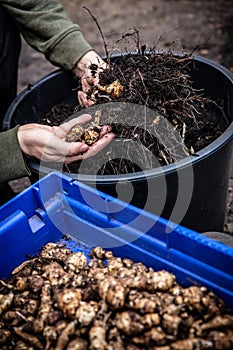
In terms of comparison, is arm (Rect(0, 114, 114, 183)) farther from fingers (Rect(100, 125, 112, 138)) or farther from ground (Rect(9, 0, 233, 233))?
ground (Rect(9, 0, 233, 233))

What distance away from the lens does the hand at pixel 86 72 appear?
5.37 feet

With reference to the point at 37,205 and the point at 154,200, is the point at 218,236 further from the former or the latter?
the point at 37,205

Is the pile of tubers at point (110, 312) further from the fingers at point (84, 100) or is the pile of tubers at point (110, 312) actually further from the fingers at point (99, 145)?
the fingers at point (84, 100)

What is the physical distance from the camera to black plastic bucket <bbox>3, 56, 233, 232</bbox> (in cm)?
133

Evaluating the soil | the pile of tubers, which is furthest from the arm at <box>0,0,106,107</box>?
the pile of tubers

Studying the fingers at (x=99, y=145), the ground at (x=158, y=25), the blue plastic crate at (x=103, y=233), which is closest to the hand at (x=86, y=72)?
the fingers at (x=99, y=145)

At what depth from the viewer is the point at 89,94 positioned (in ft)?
5.18

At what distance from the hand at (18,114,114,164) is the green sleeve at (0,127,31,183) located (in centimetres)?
2

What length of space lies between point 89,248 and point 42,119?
65 cm

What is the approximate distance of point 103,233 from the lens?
1.33 metres

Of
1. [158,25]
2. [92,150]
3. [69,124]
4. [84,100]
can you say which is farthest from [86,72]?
[158,25]

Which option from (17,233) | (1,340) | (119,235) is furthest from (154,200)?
(1,340)

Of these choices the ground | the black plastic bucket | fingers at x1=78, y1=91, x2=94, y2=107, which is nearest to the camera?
the black plastic bucket

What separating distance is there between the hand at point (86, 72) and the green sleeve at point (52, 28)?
0.02 m
